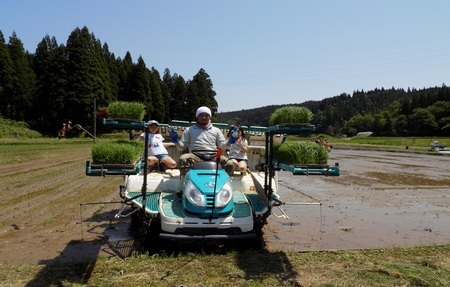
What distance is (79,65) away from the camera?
5516 centimetres

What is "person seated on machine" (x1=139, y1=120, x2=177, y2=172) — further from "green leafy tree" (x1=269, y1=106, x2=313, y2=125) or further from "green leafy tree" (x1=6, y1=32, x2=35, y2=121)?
"green leafy tree" (x1=6, y1=32, x2=35, y2=121)

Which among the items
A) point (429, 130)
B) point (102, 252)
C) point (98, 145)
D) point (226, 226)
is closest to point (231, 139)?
point (226, 226)

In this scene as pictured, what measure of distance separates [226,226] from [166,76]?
3307 inches

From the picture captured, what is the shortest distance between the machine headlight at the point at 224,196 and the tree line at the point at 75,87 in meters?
40.5

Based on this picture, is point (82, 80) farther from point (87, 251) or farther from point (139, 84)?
point (87, 251)

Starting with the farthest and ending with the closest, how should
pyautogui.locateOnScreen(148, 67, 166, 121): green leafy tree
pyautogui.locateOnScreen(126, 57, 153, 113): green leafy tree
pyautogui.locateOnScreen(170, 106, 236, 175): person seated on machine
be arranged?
pyautogui.locateOnScreen(148, 67, 166, 121): green leafy tree → pyautogui.locateOnScreen(126, 57, 153, 113): green leafy tree → pyautogui.locateOnScreen(170, 106, 236, 175): person seated on machine

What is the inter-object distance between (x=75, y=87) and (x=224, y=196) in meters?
52.3

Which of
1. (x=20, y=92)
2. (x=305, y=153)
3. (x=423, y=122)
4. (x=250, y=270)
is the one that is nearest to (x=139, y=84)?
(x=20, y=92)

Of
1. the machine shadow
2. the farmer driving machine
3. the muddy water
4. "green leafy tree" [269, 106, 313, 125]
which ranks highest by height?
"green leafy tree" [269, 106, 313, 125]

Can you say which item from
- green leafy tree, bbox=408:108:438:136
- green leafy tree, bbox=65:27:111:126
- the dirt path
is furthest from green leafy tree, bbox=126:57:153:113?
green leafy tree, bbox=408:108:438:136

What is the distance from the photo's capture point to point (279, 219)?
9.44 m

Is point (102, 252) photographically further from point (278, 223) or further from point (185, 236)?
point (278, 223)

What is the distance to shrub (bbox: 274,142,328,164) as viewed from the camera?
698 cm

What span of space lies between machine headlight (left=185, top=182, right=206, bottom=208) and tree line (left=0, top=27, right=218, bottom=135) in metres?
40.4
